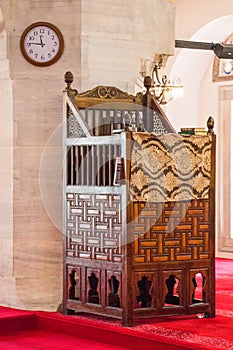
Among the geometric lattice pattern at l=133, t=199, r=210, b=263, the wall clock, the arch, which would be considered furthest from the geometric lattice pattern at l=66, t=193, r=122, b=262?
the arch

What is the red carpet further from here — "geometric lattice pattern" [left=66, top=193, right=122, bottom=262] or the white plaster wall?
the white plaster wall

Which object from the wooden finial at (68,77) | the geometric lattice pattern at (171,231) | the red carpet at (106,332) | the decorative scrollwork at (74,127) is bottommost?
the red carpet at (106,332)

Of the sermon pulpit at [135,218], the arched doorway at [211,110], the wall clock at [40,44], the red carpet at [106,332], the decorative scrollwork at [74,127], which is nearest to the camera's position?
the red carpet at [106,332]

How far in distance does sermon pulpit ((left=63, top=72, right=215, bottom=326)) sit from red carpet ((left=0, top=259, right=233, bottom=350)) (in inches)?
5.2

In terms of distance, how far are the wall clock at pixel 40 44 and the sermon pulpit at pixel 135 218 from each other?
0.41 meters

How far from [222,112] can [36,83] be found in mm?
5048

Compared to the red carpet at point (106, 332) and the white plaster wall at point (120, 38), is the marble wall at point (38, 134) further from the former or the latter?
the red carpet at point (106, 332)

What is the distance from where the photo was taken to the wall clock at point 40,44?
7945mm

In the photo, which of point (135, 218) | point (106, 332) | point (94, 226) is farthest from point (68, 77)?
point (106, 332)

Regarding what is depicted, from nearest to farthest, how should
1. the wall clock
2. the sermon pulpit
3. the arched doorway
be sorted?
the sermon pulpit
the wall clock
the arched doorway

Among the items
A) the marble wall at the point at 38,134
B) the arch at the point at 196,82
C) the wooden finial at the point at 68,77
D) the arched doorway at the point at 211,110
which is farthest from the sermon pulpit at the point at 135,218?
the arched doorway at the point at 211,110

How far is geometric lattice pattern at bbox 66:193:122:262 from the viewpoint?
7145mm

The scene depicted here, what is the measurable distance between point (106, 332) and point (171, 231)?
38.8 inches

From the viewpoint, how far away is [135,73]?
8.23 m
